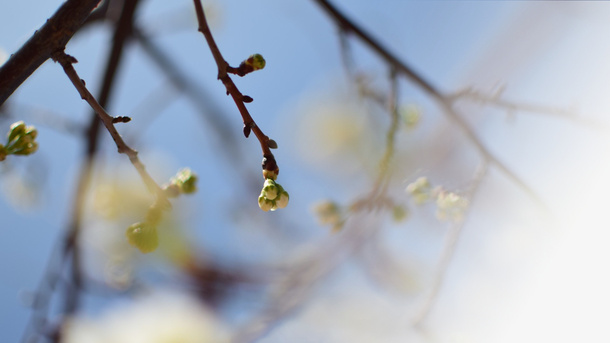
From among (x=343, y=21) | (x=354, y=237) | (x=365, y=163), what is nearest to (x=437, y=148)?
(x=365, y=163)

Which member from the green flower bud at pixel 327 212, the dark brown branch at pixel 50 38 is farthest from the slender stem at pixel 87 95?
the green flower bud at pixel 327 212

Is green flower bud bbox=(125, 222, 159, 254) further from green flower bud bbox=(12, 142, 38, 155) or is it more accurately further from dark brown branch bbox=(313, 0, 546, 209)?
dark brown branch bbox=(313, 0, 546, 209)

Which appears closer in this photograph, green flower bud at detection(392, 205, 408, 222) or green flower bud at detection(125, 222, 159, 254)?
green flower bud at detection(125, 222, 159, 254)

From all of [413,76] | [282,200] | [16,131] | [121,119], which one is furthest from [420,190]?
[16,131]

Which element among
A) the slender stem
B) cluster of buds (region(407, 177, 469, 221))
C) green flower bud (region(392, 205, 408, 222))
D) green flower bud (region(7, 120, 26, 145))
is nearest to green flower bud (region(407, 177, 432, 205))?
cluster of buds (region(407, 177, 469, 221))

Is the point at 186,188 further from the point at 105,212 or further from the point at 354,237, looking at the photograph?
the point at 354,237

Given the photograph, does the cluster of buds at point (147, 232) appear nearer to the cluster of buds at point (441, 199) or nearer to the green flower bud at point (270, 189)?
the green flower bud at point (270, 189)
